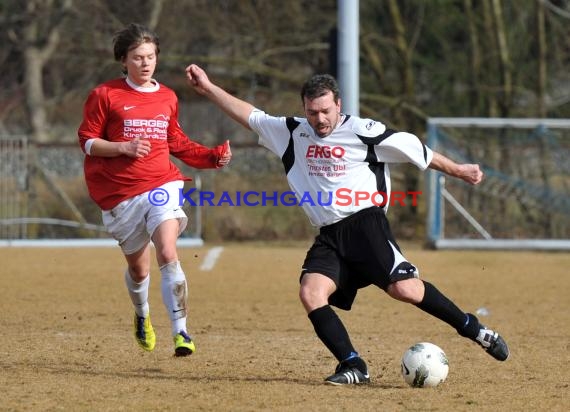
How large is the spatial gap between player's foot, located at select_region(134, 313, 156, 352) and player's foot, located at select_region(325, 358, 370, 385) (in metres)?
1.59

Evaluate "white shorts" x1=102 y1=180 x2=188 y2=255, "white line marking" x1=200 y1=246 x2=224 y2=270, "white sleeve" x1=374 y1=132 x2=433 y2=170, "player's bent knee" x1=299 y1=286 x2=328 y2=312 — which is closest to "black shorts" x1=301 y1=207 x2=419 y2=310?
"player's bent knee" x1=299 y1=286 x2=328 y2=312

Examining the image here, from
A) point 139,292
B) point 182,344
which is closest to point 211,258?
point 139,292

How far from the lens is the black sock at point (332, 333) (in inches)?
237

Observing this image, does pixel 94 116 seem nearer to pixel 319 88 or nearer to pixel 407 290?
pixel 319 88

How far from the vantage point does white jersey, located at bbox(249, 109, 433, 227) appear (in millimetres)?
6242

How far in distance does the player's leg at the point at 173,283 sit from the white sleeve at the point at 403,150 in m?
1.34

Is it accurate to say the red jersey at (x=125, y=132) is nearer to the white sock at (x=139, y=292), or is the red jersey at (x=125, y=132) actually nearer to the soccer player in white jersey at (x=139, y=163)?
the soccer player in white jersey at (x=139, y=163)

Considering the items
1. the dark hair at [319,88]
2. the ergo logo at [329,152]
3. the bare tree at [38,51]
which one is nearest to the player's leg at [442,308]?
the ergo logo at [329,152]

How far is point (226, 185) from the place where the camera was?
1850cm

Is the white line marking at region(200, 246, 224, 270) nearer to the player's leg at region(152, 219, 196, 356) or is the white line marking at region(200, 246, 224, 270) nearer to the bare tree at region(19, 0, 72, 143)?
the bare tree at region(19, 0, 72, 143)

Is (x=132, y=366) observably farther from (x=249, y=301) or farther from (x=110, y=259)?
(x=110, y=259)

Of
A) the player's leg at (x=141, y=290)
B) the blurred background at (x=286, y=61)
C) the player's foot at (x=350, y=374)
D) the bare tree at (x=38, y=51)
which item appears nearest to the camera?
the player's foot at (x=350, y=374)

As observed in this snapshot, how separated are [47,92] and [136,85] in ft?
50.9

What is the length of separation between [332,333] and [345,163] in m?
0.94
